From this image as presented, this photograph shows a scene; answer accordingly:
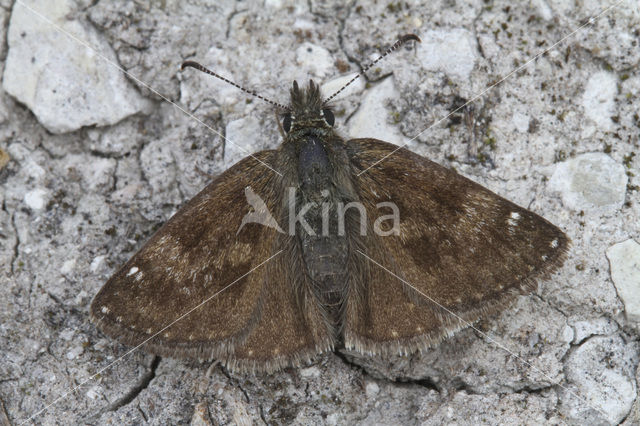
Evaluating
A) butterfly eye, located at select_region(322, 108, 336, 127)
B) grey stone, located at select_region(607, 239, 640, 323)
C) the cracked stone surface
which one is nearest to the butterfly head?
butterfly eye, located at select_region(322, 108, 336, 127)

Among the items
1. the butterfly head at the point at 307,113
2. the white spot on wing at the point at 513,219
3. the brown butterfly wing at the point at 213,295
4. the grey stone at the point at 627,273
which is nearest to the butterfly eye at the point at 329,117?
the butterfly head at the point at 307,113

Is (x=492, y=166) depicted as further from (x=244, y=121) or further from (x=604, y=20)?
(x=244, y=121)

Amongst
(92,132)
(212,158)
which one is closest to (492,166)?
(212,158)

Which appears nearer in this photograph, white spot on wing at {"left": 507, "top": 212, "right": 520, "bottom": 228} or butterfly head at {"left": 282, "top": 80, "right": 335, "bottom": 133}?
white spot on wing at {"left": 507, "top": 212, "right": 520, "bottom": 228}

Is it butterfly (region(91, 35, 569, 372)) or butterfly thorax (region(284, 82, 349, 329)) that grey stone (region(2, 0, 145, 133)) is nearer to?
butterfly (region(91, 35, 569, 372))

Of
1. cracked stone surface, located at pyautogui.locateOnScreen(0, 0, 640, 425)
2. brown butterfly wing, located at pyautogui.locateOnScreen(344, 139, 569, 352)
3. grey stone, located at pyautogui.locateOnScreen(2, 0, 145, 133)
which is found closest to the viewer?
brown butterfly wing, located at pyautogui.locateOnScreen(344, 139, 569, 352)

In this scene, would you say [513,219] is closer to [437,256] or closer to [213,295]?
[437,256]

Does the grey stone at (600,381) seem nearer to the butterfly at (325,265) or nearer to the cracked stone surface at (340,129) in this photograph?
the cracked stone surface at (340,129)
